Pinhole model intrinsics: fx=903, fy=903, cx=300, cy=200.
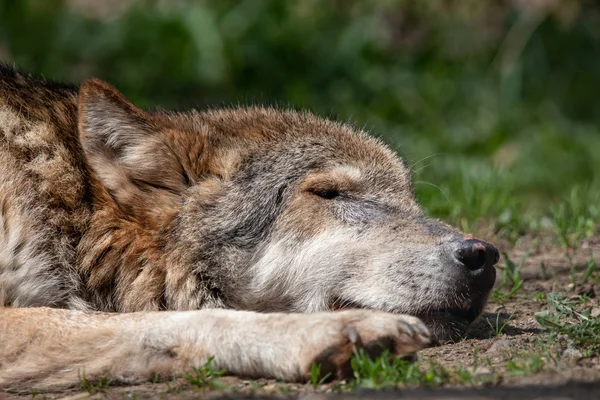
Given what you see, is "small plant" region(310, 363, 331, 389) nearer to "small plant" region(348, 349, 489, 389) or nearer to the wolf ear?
"small plant" region(348, 349, 489, 389)

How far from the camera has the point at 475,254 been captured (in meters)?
4.55

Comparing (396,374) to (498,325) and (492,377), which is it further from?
(498,325)

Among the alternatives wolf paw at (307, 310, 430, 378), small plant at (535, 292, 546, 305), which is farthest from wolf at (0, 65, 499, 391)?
small plant at (535, 292, 546, 305)

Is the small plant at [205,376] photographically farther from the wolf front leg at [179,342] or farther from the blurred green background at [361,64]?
the blurred green background at [361,64]

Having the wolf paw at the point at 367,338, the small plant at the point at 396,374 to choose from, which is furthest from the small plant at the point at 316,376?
the small plant at the point at 396,374

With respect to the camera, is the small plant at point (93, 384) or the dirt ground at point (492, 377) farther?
the small plant at point (93, 384)

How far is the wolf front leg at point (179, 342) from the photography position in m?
3.89

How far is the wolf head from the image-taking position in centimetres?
460

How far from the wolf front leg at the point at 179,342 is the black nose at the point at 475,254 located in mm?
635

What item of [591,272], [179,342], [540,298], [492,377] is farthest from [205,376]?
[591,272]

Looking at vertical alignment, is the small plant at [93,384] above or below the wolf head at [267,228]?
below

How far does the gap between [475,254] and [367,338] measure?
0.93 meters

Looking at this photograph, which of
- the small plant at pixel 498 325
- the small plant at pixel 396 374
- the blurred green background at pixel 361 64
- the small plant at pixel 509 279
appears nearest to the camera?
the small plant at pixel 396 374

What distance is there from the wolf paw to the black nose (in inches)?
25.0
